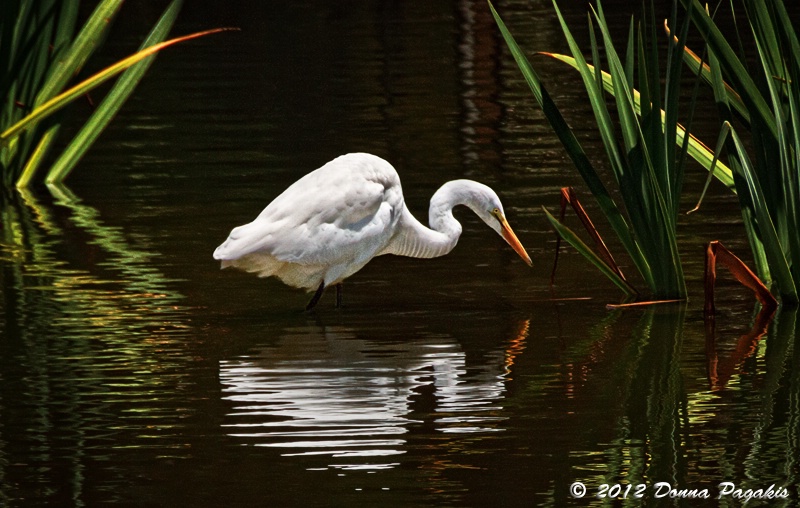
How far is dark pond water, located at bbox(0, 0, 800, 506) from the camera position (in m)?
5.07

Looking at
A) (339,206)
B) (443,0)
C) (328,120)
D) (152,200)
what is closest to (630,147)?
(339,206)

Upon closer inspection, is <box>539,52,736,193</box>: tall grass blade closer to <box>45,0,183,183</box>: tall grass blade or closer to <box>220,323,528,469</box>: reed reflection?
<box>220,323,528,469</box>: reed reflection

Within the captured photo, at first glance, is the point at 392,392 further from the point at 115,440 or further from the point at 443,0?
the point at 443,0

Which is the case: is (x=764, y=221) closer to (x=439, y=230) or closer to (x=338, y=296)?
(x=439, y=230)

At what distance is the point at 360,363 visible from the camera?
6527 millimetres

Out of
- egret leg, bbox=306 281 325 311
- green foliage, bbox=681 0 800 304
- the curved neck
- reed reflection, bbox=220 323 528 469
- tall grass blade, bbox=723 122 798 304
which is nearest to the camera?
reed reflection, bbox=220 323 528 469

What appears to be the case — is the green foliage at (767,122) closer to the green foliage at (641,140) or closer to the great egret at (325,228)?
the green foliage at (641,140)

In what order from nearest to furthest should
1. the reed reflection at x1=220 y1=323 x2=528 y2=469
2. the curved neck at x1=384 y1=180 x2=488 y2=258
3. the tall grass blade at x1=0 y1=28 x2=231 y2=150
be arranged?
the reed reflection at x1=220 y1=323 x2=528 y2=469
the curved neck at x1=384 y1=180 x2=488 y2=258
the tall grass blade at x1=0 y1=28 x2=231 y2=150

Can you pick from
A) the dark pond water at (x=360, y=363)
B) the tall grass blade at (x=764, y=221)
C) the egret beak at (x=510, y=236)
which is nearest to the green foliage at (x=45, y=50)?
the dark pond water at (x=360, y=363)

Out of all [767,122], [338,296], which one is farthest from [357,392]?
[767,122]

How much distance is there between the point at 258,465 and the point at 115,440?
61cm

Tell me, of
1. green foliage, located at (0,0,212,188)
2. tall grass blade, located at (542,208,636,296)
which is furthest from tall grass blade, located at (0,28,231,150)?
tall grass blade, located at (542,208,636,296)

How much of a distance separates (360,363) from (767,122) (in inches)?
80.3

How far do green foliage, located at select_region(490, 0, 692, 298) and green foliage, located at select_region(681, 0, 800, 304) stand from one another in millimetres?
212
